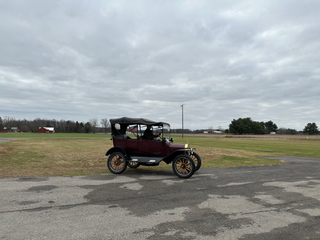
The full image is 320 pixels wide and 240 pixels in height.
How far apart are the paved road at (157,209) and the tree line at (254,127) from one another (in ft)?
399

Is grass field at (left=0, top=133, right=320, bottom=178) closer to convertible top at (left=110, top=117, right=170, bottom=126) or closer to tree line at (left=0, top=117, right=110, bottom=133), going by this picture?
convertible top at (left=110, top=117, right=170, bottom=126)

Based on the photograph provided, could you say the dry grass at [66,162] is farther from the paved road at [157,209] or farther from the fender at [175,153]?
the fender at [175,153]

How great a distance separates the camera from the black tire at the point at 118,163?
8.45 meters

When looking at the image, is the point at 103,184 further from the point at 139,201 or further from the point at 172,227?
the point at 172,227

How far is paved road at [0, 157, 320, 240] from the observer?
343 cm

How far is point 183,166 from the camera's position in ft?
26.2

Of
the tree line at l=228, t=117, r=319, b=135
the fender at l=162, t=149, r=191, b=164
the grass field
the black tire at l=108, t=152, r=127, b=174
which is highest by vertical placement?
the tree line at l=228, t=117, r=319, b=135

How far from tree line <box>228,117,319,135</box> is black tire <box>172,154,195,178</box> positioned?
120582 millimetres

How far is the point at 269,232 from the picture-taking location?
11.4 ft

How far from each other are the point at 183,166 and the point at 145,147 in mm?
1649

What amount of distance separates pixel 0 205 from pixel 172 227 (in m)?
3.71

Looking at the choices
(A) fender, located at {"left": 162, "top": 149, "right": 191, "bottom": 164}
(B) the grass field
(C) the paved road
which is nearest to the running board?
(A) fender, located at {"left": 162, "top": 149, "right": 191, "bottom": 164}

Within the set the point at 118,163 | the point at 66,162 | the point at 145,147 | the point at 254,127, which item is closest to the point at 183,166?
the point at 145,147

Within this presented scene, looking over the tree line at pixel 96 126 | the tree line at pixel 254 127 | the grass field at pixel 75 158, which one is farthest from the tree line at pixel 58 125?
the grass field at pixel 75 158
